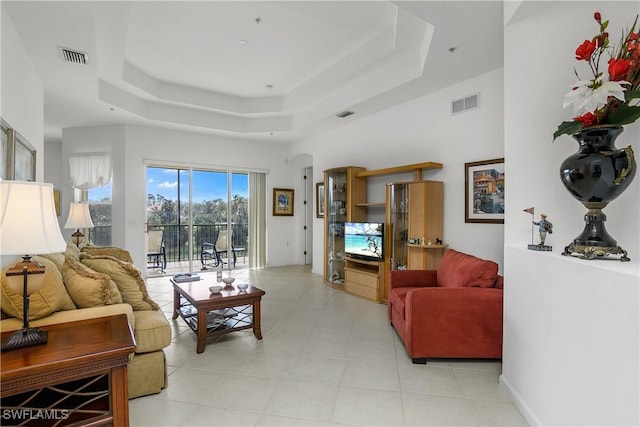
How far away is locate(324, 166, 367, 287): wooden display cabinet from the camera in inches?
204

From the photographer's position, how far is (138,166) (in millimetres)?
5949

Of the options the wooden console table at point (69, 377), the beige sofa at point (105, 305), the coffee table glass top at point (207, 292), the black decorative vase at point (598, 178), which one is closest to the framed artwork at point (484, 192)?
the black decorative vase at point (598, 178)

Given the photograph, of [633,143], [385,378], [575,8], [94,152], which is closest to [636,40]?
[633,143]

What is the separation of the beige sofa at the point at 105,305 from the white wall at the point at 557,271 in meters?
2.51

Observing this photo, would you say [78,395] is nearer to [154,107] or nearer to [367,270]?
[367,270]

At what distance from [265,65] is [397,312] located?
12.4ft

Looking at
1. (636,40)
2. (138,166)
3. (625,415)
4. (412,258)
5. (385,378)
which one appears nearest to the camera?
(625,415)

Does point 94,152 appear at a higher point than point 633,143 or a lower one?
higher

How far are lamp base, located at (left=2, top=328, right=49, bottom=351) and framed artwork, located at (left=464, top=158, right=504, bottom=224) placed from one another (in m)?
3.96

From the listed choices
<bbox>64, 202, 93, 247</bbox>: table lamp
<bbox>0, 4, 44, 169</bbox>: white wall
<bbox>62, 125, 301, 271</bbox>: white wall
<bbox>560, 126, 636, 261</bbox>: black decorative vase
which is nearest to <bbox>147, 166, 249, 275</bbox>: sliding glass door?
<bbox>62, 125, 301, 271</bbox>: white wall

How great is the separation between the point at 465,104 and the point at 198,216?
5.44 metres

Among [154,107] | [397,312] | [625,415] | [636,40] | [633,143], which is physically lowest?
[397,312]

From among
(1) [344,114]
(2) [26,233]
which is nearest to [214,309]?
(2) [26,233]

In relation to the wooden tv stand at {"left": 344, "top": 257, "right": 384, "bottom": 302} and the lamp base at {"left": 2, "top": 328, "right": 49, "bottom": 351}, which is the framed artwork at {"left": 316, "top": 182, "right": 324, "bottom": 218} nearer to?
the wooden tv stand at {"left": 344, "top": 257, "right": 384, "bottom": 302}
